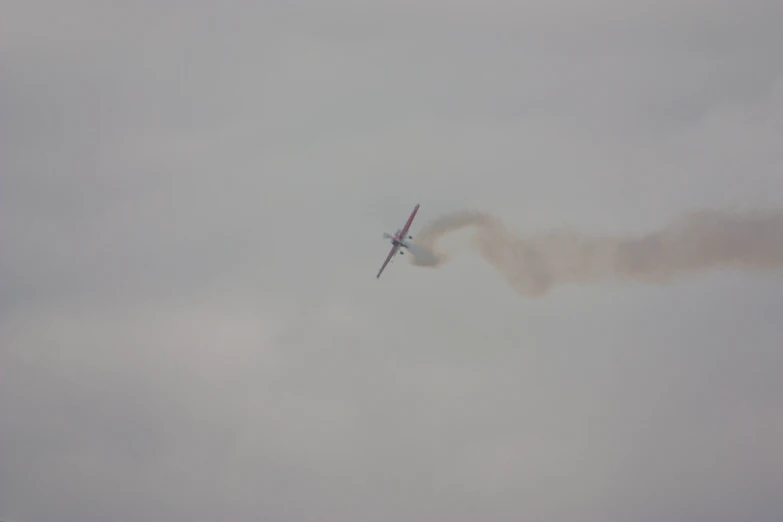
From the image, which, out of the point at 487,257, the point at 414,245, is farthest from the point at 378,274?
the point at 487,257

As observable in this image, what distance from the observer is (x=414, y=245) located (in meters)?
89.3

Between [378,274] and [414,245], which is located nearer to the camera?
[414,245]

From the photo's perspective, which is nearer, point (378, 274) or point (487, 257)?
point (487, 257)

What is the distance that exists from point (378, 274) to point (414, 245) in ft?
26.6

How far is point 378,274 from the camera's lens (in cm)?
9581

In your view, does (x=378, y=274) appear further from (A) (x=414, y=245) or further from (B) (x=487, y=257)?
(B) (x=487, y=257)

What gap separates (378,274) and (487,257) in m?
14.4

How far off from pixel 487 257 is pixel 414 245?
25.5ft

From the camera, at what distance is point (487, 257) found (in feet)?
284
